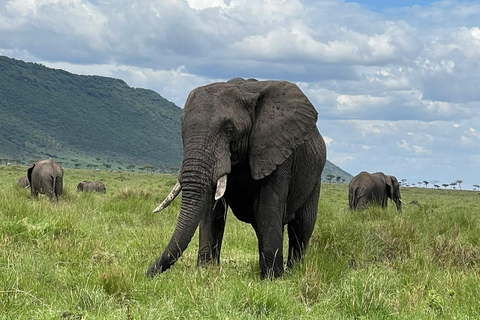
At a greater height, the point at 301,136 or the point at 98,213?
the point at 301,136

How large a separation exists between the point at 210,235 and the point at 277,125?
1.54 meters

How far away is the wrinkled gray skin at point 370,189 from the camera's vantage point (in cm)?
2189

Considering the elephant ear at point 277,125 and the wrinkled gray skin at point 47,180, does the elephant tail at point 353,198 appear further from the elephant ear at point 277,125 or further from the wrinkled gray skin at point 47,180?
the elephant ear at point 277,125

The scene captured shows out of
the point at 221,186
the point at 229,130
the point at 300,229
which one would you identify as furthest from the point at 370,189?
the point at 221,186

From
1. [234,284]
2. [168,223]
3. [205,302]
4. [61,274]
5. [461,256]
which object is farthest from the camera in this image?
[168,223]

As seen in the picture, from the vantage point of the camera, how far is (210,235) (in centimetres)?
797

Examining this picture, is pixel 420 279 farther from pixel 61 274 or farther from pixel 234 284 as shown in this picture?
pixel 61 274

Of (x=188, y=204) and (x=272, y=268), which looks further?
(x=272, y=268)

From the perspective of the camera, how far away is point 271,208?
7625mm

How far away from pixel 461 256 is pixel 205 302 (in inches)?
197

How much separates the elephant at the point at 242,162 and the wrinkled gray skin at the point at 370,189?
45.0 feet

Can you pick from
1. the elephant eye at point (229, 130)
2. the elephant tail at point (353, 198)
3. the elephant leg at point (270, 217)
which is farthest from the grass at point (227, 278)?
the elephant tail at point (353, 198)

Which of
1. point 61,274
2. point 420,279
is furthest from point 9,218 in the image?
point 420,279

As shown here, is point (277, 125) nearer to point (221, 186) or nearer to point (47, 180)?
point (221, 186)
